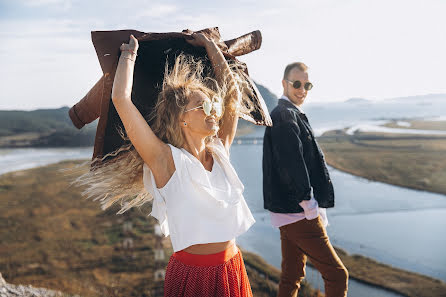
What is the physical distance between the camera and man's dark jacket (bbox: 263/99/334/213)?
287 cm

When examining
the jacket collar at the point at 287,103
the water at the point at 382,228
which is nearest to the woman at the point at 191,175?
the jacket collar at the point at 287,103

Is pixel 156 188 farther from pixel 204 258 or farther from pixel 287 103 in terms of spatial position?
pixel 287 103

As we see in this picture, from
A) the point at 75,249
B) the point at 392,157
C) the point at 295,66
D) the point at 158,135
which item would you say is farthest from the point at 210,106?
the point at 392,157

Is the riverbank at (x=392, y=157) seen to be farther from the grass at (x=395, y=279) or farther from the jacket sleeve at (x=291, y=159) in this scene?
the jacket sleeve at (x=291, y=159)

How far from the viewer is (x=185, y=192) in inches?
76.5

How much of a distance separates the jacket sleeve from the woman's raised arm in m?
1.14

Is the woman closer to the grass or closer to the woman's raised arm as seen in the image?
the woman's raised arm

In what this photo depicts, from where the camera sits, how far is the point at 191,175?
1979 mm

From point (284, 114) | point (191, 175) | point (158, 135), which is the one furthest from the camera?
point (284, 114)

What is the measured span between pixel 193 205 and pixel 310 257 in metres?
1.24

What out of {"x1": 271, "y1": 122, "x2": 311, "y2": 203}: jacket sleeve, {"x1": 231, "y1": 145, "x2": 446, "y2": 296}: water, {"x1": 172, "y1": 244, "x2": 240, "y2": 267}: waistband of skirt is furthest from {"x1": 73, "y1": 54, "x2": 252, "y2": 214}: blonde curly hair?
{"x1": 231, "y1": 145, "x2": 446, "y2": 296}: water

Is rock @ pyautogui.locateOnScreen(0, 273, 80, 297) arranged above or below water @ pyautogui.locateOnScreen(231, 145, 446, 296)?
above

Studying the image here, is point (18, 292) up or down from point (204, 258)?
down

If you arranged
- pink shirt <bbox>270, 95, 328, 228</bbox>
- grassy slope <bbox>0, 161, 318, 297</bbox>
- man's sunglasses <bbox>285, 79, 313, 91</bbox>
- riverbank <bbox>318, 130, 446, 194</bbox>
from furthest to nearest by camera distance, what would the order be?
1. riverbank <bbox>318, 130, 446, 194</bbox>
2. grassy slope <bbox>0, 161, 318, 297</bbox>
3. man's sunglasses <bbox>285, 79, 313, 91</bbox>
4. pink shirt <bbox>270, 95, 328, 228</bbox>
